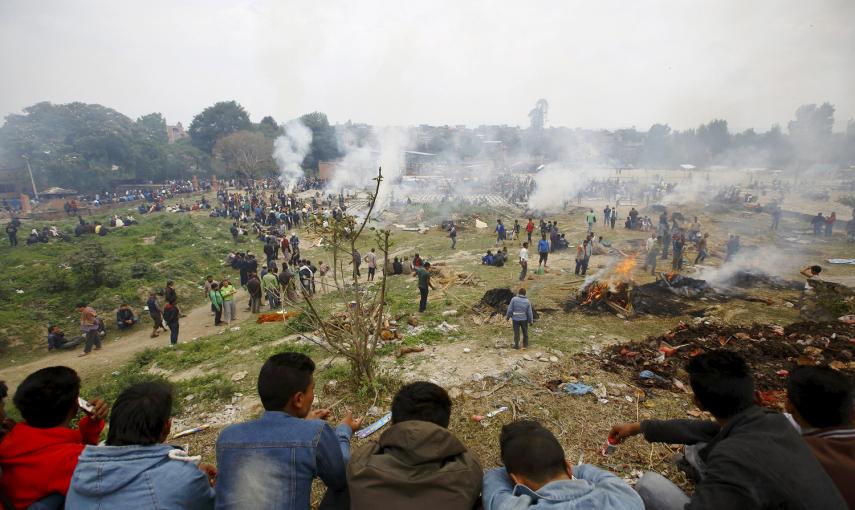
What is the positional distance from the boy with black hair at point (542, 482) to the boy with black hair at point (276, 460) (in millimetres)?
848

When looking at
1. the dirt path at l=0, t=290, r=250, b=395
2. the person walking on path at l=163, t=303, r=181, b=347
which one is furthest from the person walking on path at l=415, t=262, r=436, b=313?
the person walking on path at l=163, t=303, r=181, b=347

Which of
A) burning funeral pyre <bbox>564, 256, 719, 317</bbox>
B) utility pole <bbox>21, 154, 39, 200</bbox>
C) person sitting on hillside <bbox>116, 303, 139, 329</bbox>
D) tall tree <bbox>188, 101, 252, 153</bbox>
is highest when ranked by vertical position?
tall tree <bbox>188, 101, 252, 153</bbox>

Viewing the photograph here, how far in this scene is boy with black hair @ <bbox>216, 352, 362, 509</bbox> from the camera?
2004 mm

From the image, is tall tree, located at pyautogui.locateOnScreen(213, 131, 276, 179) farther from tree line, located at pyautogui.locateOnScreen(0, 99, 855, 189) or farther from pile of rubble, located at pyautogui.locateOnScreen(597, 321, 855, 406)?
pile of rubble, located at pyautogui.locateOnScreen(597, 321, 855, 406)

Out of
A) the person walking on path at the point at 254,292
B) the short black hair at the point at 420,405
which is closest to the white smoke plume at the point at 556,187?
the person walking on path at the point at 254,292

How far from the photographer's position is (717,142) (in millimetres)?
60531

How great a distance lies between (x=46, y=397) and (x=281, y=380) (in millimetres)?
1223

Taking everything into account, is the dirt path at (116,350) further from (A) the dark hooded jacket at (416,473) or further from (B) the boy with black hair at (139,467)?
(A) the dark hooded jacket at (416,473)

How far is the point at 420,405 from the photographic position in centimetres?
225

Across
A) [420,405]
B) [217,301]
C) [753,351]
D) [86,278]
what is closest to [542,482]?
[420,405]

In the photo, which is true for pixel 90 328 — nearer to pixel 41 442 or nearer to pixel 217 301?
pixel 217 301

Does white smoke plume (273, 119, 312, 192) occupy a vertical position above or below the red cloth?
above

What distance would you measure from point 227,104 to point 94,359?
169 feet

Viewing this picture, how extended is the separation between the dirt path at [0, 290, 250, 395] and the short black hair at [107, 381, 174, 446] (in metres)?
9.26
